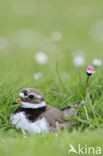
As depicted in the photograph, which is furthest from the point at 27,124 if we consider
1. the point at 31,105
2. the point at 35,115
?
the point at 31,105

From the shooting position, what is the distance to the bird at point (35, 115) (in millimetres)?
5133

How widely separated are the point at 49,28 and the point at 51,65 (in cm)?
536

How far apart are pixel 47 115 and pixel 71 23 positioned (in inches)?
419

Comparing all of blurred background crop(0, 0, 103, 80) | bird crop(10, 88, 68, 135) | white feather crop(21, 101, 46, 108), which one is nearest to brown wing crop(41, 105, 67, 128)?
bird crop(10, 88, 68, 135)

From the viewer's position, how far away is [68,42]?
45.8 feet

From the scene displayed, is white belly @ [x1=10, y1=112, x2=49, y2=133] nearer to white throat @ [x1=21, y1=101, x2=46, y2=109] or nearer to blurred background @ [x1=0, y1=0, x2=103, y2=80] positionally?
A: white throat @ [x1=21, y1=101, x2=46, y2=109]

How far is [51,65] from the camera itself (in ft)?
32.7

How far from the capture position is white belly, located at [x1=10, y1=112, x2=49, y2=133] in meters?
5.10

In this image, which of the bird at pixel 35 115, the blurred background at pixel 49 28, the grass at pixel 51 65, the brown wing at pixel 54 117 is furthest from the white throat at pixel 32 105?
the blurred background at pixel 49 28

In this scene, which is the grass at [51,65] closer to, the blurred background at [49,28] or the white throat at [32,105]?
the blurred background at [49,28]

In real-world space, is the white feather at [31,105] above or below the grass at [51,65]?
above

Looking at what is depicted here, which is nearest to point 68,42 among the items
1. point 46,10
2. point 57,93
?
point 46,10

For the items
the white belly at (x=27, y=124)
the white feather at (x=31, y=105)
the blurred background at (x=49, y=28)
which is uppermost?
the white feather at (x=31, y=105)

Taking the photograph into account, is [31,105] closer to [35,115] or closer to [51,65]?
[35,115]
